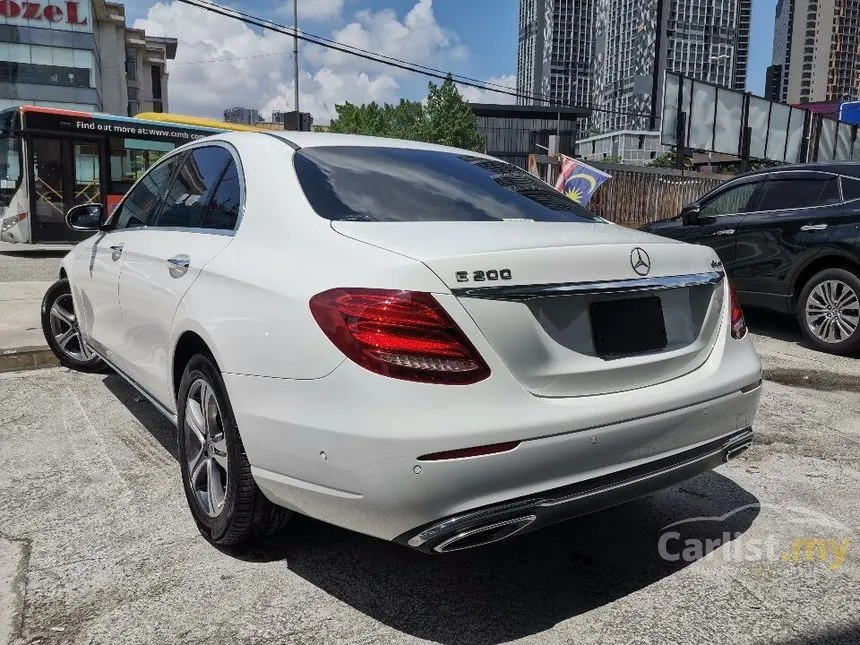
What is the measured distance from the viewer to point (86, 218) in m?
4.71

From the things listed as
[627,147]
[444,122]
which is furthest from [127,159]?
[627,147]

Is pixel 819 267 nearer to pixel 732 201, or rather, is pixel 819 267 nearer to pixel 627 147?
pixel 732 201

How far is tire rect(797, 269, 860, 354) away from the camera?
6.47 m

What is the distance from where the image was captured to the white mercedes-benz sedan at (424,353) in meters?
2.08

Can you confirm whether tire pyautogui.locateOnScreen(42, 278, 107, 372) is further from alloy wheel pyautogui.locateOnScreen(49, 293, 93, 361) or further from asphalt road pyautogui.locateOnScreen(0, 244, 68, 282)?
asphalt road pyautogui.locateOnScreen(0, 244, 68, 282)

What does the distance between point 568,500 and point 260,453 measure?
103cm

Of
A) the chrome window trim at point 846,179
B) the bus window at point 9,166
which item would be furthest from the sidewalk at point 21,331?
the chrome window trim at point 846,179

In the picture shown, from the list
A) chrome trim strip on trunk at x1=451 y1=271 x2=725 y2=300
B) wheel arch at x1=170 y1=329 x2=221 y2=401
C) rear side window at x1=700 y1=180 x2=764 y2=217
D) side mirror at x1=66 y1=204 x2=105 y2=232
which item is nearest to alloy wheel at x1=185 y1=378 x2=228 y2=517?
wheel arch at x1=170 y1=329 x2=221 y2=401

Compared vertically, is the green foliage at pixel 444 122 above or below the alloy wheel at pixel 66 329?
above

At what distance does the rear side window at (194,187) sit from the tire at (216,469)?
32.1 inches

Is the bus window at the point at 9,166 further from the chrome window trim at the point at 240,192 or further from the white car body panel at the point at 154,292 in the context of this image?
the white car body panel at the point at 154,292

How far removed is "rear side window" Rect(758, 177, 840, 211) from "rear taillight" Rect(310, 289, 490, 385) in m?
6.16

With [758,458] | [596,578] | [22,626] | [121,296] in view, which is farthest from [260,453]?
[758,458]

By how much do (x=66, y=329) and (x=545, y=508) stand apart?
4.76m
